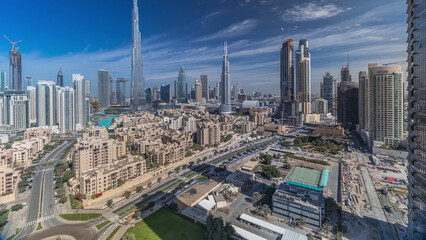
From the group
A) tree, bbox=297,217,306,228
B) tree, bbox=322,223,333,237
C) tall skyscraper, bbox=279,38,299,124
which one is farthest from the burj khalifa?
tree, bbox=322,223,333,237

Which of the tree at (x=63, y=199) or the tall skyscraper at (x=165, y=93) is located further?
the tall skyscraper at (x=165, y=93)

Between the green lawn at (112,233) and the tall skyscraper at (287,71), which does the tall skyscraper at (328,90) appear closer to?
the tall skyscraper at (287,71)

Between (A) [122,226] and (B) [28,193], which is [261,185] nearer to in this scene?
(A) [122,226]

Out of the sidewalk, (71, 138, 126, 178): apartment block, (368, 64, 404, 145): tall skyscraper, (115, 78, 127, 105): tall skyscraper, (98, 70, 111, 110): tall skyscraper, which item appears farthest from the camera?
(115, 78, 127, 105): tall skyscraper

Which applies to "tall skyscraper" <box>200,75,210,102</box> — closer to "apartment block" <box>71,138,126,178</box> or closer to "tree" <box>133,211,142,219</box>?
"apartment block" <box>71,138,126,178</box>

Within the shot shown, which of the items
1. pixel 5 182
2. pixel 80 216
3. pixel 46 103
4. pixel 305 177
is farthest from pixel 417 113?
pixel 46 103

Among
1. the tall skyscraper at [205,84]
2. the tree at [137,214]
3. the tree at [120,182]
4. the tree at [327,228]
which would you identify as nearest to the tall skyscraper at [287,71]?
the tree at [327,228]

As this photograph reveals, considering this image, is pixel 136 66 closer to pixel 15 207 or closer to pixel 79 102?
pixel 79 102
